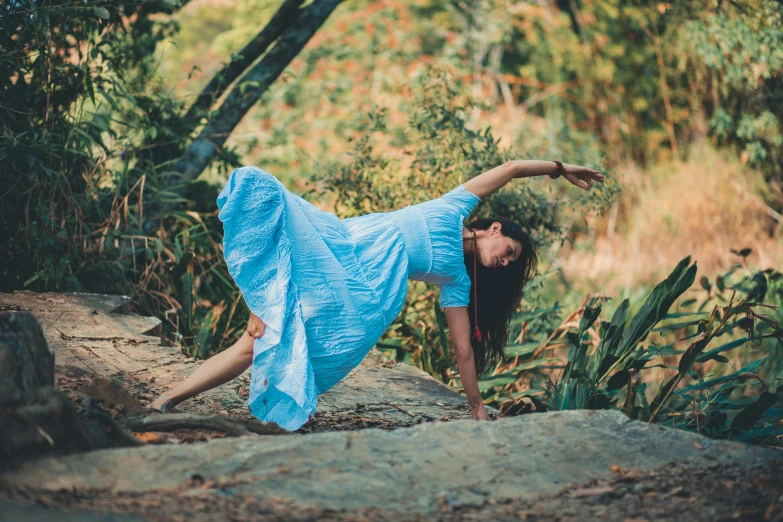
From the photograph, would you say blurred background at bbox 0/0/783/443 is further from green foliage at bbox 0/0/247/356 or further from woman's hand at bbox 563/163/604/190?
woman's hand at bbox 563/163/604/190

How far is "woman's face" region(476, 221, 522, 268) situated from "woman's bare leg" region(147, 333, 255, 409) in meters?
1.12

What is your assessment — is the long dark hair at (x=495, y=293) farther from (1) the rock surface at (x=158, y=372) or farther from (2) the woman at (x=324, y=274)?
(1) the rock surface at (x=158, y=372)

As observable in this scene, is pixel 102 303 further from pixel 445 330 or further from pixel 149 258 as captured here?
pixel 445 330

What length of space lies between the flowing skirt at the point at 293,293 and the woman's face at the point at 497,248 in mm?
531

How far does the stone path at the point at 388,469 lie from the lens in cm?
212

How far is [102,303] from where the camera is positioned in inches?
172

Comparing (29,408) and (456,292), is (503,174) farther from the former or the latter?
(29,408)

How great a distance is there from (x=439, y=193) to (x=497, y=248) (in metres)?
1.80

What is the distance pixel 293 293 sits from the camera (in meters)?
3.12

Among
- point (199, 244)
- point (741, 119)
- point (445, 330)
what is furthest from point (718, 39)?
point (199, 244)

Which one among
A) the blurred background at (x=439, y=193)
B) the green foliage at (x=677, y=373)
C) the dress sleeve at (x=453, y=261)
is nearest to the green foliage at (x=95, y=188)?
the blurred background at (x=439, y=193)

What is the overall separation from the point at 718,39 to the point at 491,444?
6774mm

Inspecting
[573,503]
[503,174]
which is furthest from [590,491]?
[503,174]

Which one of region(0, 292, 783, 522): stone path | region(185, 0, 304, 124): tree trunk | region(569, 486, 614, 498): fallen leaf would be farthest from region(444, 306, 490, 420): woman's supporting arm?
region(185, 0, 304, 124): tree trunk
